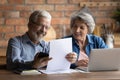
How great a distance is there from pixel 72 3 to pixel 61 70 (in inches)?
78.9

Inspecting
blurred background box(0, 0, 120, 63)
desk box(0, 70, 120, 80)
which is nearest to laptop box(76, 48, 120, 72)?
desk box(0, 70, 120, 80)

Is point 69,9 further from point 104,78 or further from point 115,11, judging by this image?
point 104,78

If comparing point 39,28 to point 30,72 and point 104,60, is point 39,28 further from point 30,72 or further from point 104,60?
point 104,60

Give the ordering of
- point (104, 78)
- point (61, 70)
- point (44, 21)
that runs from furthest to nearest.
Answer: point (44, 21)
point (61, 70)
point (104, 78)

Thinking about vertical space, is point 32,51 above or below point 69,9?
below

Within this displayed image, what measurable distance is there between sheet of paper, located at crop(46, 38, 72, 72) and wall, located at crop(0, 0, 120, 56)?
189 cm

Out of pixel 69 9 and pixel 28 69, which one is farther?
pixel 69 9

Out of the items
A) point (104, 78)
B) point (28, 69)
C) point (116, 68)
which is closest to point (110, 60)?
point (116, 68)

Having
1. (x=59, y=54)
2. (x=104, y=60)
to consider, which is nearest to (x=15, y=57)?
(x=59, y=54)

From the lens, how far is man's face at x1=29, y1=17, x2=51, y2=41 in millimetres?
2424

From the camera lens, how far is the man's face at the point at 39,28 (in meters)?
2.42

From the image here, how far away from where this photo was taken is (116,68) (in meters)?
2.24

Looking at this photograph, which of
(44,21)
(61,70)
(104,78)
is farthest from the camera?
(44,21)

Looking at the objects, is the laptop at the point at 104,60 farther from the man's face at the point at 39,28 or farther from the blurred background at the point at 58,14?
the blurred background at the point at 58,14
